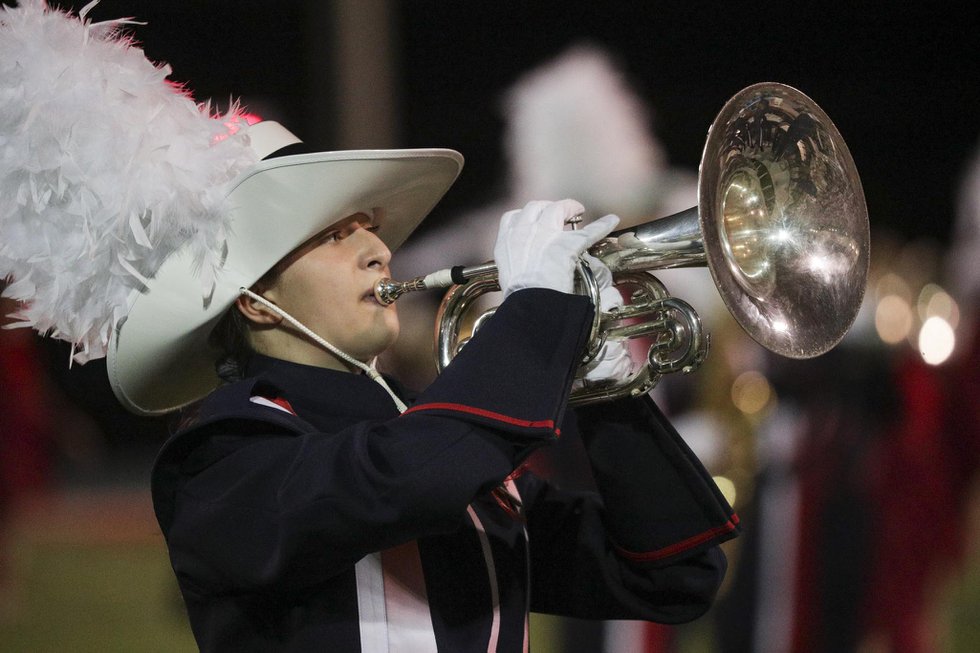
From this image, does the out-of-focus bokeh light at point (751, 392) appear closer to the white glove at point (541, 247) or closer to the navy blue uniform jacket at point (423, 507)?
the navy blue uniform jacket at point (423, 507)

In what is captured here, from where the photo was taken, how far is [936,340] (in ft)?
16.9

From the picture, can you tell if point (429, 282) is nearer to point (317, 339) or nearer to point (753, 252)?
point (317, 339)

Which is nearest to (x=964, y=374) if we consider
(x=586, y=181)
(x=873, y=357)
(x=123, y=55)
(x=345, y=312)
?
(x=873, y=357)

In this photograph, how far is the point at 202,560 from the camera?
1482 mm

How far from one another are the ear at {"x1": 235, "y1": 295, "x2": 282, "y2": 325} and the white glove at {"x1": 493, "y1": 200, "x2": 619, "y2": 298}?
40 cm

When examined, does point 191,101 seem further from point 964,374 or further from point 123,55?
point 964,374

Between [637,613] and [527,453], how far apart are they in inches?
23.0

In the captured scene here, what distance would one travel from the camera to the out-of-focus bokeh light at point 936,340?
5047mm

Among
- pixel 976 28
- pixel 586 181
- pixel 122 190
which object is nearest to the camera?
pixel 122 190

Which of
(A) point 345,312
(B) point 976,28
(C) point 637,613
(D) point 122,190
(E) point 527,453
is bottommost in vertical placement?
(C) point 637,613

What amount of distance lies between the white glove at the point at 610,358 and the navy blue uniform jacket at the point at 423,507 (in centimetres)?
6

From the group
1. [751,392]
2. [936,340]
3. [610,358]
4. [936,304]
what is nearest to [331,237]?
[610,358]

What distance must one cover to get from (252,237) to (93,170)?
248mm

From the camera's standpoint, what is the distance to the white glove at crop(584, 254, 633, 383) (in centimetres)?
178
